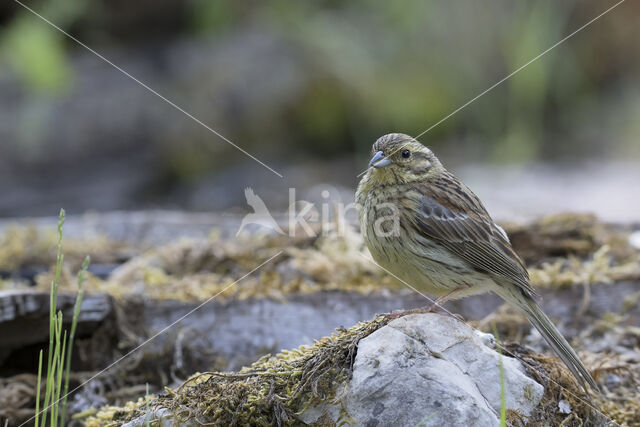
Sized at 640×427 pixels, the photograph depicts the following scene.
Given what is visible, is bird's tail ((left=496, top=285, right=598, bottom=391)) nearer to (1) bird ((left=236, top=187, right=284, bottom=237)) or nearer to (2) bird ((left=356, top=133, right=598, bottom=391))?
(2) bird ((left=356, top=133, right=598, bottom=391))

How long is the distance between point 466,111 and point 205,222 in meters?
6.70

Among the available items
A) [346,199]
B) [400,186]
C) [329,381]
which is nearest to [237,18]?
[346,199]

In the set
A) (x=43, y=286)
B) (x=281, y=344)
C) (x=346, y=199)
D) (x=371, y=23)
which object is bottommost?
(x=281, y=344)

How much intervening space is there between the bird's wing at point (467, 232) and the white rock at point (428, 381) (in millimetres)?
723

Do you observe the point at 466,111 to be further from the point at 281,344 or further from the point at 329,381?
the point at 329,381

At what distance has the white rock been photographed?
115 inches

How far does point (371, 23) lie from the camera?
12508mm

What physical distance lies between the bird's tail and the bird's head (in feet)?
2.89

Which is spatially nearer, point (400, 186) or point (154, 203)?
point (400, 186)

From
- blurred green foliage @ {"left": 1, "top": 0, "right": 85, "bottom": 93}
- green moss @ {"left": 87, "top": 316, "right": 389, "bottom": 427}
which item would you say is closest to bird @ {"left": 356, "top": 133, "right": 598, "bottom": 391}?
green moss @ {"left": 87, "top": 316, "right": 389, "bottom": 427}

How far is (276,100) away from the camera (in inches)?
461

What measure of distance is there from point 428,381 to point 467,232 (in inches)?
56.0

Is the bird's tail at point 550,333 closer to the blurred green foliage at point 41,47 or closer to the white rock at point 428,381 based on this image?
the white rock at point 428,381

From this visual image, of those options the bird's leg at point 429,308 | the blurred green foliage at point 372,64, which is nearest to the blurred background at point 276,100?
the blurred green foliage at point 372,64
